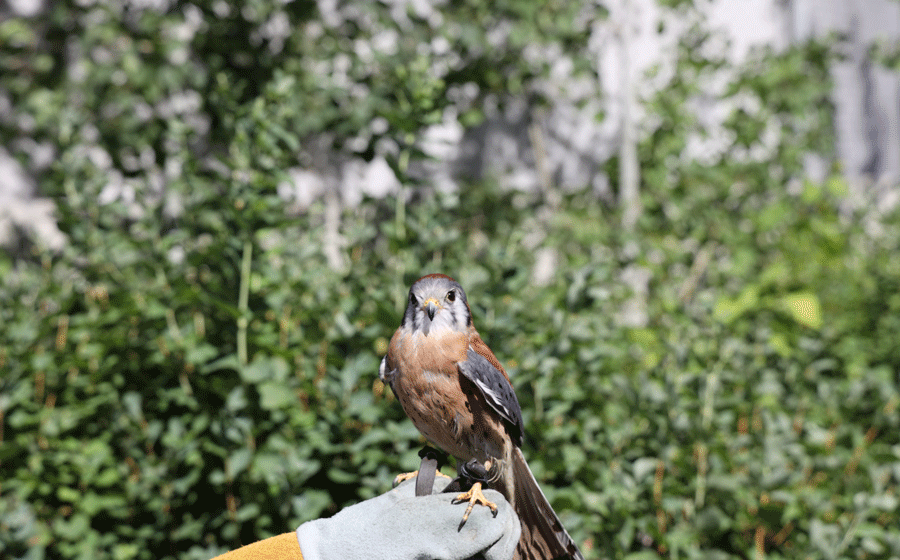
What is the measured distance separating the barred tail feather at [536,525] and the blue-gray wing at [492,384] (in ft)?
0.42

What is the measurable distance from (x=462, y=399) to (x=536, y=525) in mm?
317

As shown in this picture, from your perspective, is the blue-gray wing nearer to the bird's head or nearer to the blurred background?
the bird's head

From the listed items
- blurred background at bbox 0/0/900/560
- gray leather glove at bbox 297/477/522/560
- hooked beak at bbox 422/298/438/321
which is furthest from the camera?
blurred background at bbox 0/0/900/560

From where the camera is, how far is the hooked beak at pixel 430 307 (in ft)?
4.05

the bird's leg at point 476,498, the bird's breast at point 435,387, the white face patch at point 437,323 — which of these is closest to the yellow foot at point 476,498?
the bird's leg at point 476,498

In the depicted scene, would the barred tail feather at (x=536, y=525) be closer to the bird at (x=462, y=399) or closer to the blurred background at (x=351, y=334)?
the bird at (x=462, y=399)

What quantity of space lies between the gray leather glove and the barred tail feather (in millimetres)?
89

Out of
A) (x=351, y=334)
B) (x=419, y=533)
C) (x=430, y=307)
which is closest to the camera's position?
(x=419, y=533)

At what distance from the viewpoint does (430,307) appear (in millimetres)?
1236

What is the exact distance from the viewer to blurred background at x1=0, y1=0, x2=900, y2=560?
1.91 meters

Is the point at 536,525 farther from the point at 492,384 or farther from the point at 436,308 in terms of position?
the point at 436,308

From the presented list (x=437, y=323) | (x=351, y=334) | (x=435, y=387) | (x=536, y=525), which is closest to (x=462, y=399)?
(x=435, y=387)

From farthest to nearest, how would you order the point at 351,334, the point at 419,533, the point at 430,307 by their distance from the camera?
the point at 351,334, the point at 430,307, the point at 419,533

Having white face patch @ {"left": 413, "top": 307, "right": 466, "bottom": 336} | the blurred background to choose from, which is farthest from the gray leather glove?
the blurred background
